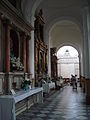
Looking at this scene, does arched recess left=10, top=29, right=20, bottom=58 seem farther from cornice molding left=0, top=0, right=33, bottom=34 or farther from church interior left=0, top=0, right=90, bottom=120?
cornice molding left=0, top=0, right=33, bottom=34

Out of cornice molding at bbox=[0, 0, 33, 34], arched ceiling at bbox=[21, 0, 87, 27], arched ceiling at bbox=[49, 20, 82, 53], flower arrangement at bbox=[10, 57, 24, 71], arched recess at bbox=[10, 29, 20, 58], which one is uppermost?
arched ceiling at bbox=[21, 0, 87, 27]

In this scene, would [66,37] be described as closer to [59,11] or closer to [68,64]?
[59,11]

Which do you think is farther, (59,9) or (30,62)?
(59,9)

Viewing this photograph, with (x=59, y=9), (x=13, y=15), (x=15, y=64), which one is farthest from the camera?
(x=59, y=9)

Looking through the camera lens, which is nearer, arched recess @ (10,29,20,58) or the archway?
arched recess @ (10,29,20,58)

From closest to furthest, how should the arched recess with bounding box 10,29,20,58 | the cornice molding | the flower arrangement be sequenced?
the cornice molding < the flower arrangement < the arched recess with bounding box 10,29,20,58

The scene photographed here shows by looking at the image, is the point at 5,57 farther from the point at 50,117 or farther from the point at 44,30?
the point at 44,30

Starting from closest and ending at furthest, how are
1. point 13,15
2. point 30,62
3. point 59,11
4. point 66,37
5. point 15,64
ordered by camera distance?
point 13,15 → point 15,64 → point 30,62 → point 59,11 → point 66,37

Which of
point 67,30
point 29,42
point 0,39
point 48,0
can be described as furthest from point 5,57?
point 67,30

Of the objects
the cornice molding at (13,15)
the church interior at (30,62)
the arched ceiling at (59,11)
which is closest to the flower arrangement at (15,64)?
the church interior at (30,62)

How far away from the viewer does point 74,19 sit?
15461 mm

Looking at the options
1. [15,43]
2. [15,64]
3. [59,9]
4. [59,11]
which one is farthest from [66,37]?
[15,64]

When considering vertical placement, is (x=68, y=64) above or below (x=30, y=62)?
above

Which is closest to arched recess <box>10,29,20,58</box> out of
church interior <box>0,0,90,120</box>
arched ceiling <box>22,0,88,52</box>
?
church interior <box>0,0,90,120</box>
